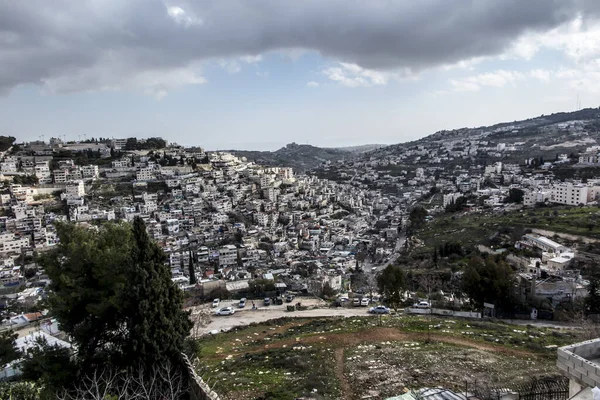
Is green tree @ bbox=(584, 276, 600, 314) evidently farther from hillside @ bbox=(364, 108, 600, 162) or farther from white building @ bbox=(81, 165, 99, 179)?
hillside @ bbox=(364, 108, 600, 162)

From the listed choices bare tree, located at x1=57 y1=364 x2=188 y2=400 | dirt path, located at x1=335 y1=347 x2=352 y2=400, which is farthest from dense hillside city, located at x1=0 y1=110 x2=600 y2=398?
bare tree, located at x1=57 y1=364 x2=188 y2=400

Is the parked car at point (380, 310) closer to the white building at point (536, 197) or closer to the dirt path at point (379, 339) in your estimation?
the dirt path at point (379, 339)

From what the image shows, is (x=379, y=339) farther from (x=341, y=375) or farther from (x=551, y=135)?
(x=551, y=135)

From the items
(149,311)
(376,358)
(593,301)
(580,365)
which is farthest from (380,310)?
(580,365)

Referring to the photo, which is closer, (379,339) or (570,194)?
(379,339)

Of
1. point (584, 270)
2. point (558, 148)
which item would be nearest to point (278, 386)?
point (584, 270)

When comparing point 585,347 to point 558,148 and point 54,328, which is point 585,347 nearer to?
point 54,328
